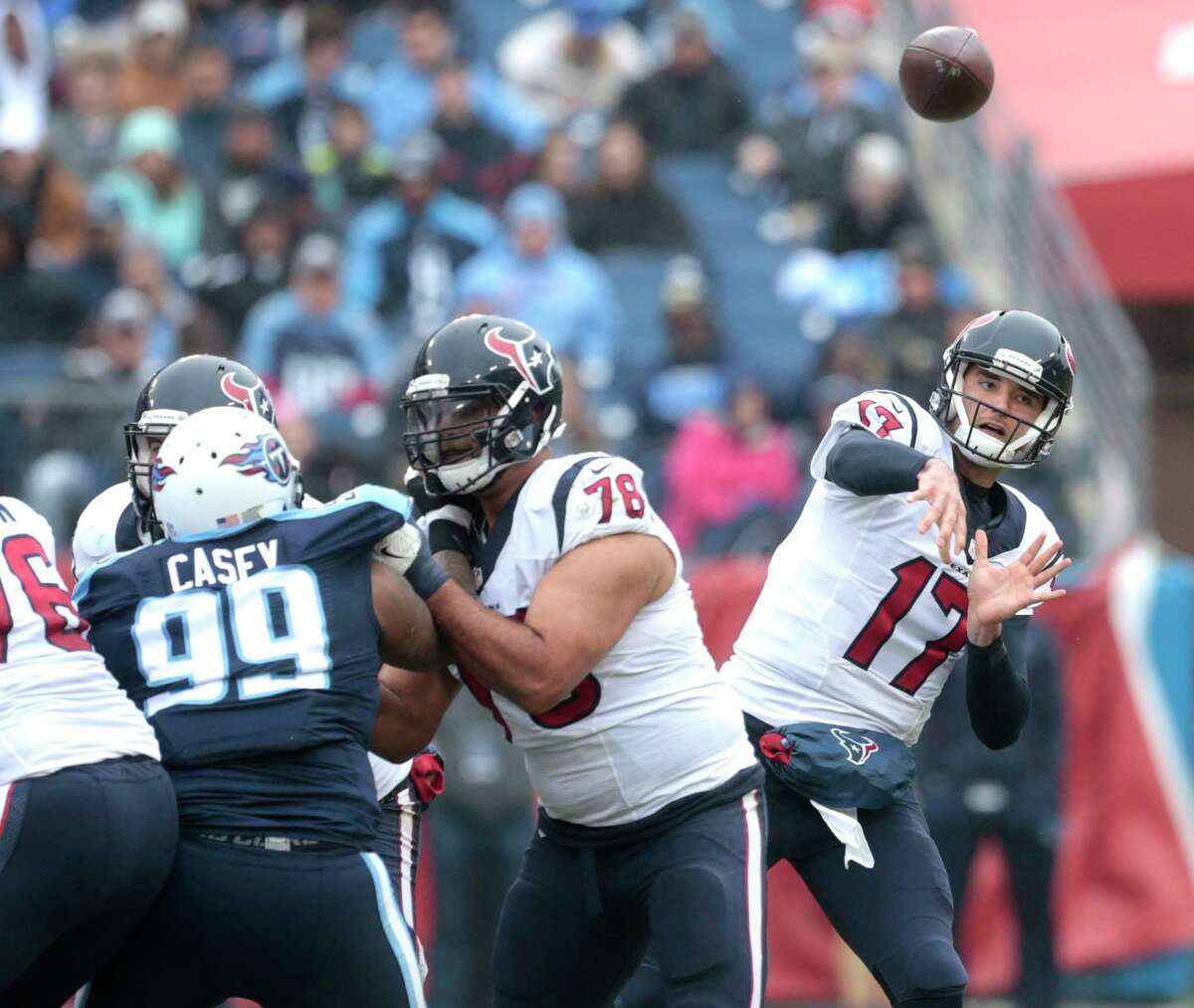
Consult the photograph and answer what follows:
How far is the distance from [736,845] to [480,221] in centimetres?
746

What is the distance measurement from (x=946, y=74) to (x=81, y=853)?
10.8 ft

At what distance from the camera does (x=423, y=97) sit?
41.8 feet

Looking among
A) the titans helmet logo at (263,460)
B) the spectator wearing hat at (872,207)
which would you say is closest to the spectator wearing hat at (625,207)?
the spectator wearing hat at (872,207)

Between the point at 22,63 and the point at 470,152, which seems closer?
the point at 470,152

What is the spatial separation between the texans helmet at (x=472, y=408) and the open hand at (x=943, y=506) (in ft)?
2.90

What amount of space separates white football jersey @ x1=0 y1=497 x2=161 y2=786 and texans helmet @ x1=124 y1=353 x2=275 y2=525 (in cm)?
58

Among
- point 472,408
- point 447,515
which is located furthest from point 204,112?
point 472,408

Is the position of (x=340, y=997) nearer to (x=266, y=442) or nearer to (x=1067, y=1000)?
(x=266, y=442)

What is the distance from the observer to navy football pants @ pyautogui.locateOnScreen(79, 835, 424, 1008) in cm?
425

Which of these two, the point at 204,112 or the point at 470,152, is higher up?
the point at 204,112

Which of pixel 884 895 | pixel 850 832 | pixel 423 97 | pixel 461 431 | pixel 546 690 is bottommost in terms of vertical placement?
pixel 884 895

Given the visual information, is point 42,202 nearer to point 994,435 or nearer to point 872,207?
point 872,207

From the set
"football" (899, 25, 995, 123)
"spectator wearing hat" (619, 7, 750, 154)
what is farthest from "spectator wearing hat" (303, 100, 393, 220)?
"football" (899, 25, 995, 123)

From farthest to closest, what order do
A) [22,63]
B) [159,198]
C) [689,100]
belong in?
1. [689,100]
2. [22,63]
3. [159,198]
